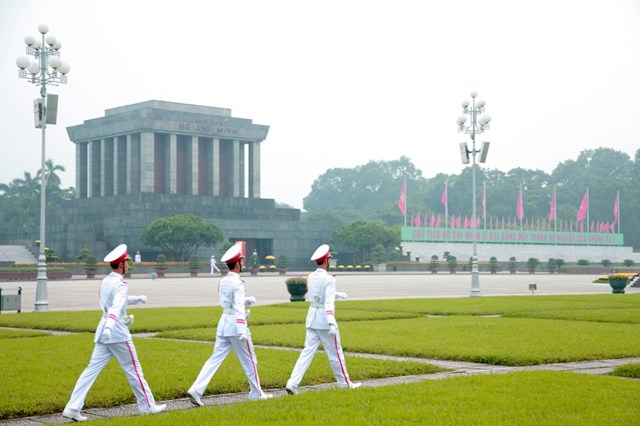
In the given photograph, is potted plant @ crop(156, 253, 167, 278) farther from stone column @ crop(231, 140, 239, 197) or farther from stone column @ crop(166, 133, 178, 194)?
stone column @ crop(231, 140, 239, 197)

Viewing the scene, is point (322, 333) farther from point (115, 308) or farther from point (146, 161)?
point (146, 161)

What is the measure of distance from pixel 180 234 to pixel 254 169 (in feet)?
91.6

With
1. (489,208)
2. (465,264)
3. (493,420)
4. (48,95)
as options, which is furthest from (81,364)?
(489,208)

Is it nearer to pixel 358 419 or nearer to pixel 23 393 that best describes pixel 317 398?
pixel 358 419

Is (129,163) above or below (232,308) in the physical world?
above

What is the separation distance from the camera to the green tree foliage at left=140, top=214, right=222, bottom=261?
239 ft

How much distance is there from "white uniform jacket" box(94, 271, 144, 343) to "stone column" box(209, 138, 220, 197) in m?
86.5

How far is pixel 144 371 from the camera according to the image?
41.4 ft

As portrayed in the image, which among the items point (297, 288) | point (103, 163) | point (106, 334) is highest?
point (103, 163)

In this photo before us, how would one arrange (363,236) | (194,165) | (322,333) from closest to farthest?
(322,333) < (363,236) < (194,165)

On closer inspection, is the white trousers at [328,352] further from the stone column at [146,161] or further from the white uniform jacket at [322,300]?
the stone column at [146,161]

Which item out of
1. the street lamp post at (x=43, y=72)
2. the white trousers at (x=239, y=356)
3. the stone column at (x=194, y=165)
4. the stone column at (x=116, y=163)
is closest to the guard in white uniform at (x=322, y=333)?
the white trousers at (x=239, y=356)

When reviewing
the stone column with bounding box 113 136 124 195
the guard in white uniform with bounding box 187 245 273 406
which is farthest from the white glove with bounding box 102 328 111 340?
the stone column with bounding box 113 136 124 195

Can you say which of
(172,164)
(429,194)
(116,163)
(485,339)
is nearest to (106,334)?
(485,339)
